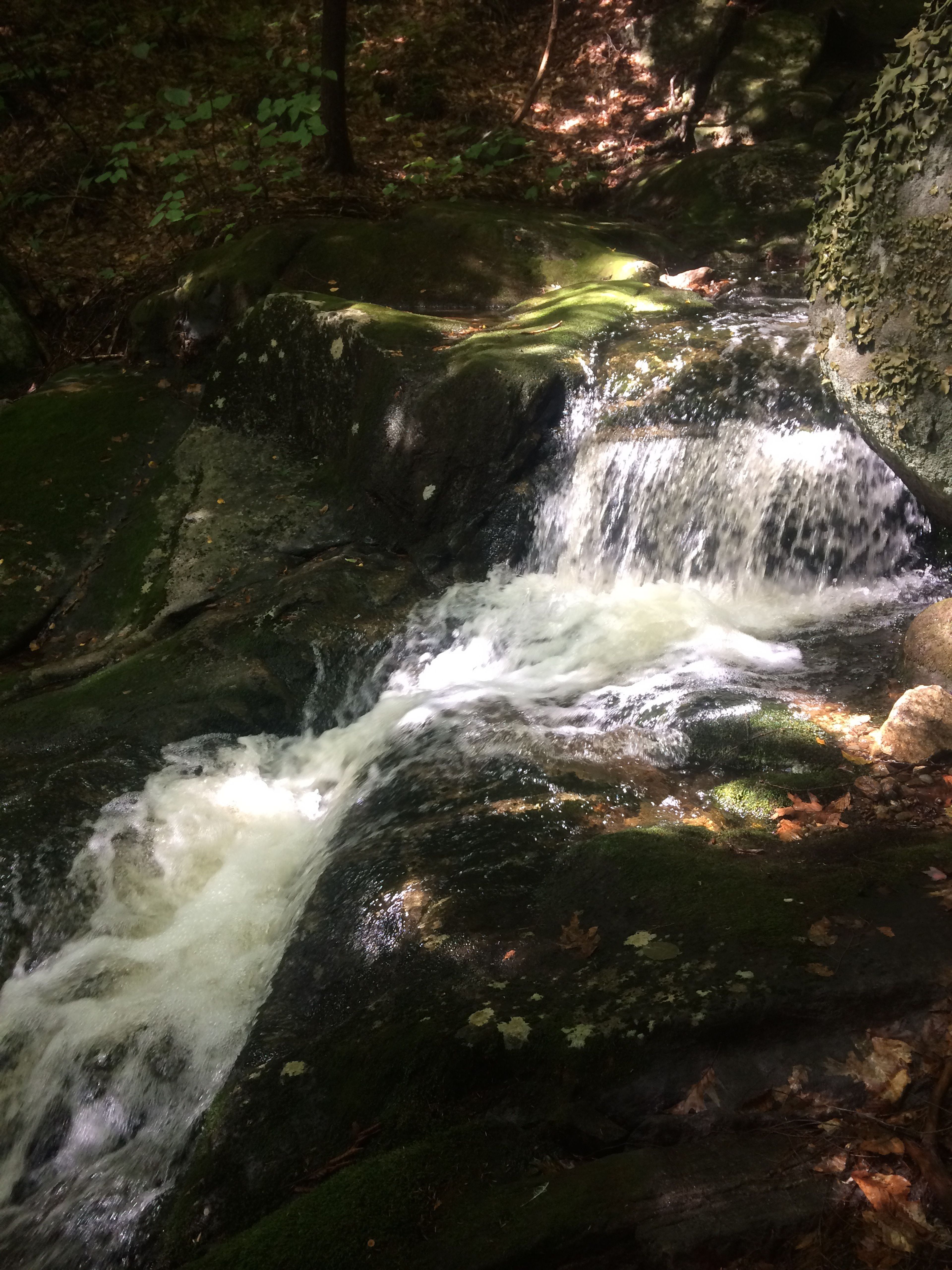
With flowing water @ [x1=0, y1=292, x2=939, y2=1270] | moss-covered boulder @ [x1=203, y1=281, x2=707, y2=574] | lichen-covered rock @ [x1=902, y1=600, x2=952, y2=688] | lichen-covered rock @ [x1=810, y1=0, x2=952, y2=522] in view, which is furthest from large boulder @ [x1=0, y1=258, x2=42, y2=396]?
lichen-covered rock @ [x1=902, y1=600, x2=952, y2=688]

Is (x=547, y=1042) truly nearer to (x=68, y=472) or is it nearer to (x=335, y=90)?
(x=68, y=472)

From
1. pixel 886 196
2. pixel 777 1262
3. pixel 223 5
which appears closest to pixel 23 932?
pixel 777 1262

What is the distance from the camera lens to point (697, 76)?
10.9 meters

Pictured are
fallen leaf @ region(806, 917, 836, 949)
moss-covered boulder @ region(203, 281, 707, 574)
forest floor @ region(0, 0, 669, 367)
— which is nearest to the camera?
fallen leaf @ region(806, 917, 836, 949)

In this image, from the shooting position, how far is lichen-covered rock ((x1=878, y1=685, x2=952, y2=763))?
11.6 feet

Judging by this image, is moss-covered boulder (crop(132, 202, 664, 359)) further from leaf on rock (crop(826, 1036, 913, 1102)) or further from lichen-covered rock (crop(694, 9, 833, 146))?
leaf on rock (crop(826, 1036, 913, 1102))

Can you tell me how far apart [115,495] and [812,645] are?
5.83 meters

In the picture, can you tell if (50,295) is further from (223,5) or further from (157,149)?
(223,5)

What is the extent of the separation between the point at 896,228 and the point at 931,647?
2217mm

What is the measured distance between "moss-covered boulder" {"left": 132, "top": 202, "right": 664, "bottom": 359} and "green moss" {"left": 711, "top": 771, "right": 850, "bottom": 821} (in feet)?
18.7

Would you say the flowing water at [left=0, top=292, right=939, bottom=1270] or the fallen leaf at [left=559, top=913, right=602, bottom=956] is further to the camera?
the flowing water at [left=0, top=292, right=939, bottom=1270]

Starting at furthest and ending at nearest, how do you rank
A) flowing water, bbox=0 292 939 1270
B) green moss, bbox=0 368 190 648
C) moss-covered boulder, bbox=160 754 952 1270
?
green moss, bbox=0 368 190 648 < flowing water, bbox=0 292 939 1270 < moss-covered boulder, bbox=160 754 952 1270

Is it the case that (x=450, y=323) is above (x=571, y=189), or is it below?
below

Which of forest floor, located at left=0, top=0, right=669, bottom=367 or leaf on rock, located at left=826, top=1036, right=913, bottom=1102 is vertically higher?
forest floor, located at left=0, top=0, right=669, bottom=367
